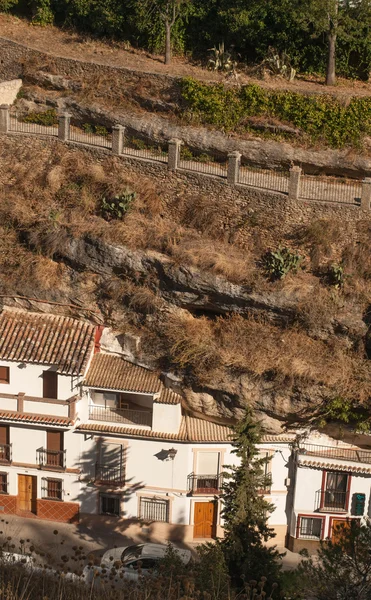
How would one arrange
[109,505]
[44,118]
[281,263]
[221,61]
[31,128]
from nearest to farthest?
[281,263] → [109,505] → [31,128] → [44,118] → [221,61]

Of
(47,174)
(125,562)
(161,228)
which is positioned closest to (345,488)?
(125,562)

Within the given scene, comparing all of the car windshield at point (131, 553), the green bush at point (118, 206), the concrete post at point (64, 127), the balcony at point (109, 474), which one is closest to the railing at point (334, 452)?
the balcony at point (109, 474)

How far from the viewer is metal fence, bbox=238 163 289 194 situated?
33719 millimetres

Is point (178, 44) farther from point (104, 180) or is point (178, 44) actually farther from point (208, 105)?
point (104, 180)

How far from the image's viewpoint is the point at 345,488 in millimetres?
33188

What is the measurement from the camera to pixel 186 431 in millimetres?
32844

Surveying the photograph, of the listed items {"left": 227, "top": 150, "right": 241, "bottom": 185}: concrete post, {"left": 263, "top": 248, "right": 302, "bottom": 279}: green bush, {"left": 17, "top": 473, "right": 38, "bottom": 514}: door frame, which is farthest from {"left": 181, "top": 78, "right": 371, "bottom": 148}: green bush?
{"left": 17, "top": 473, "right": 38, "bottom": 514}: door frame

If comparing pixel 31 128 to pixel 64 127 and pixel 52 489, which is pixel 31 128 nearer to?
pixel 64 127

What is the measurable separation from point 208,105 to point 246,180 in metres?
4.75

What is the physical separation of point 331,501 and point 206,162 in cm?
1410

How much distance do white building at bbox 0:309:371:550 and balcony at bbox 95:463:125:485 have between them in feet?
0.12

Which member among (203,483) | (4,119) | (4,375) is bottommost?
(203,483)

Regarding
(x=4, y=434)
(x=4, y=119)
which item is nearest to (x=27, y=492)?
(x=4, y=434)

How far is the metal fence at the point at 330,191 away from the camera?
3309cm
